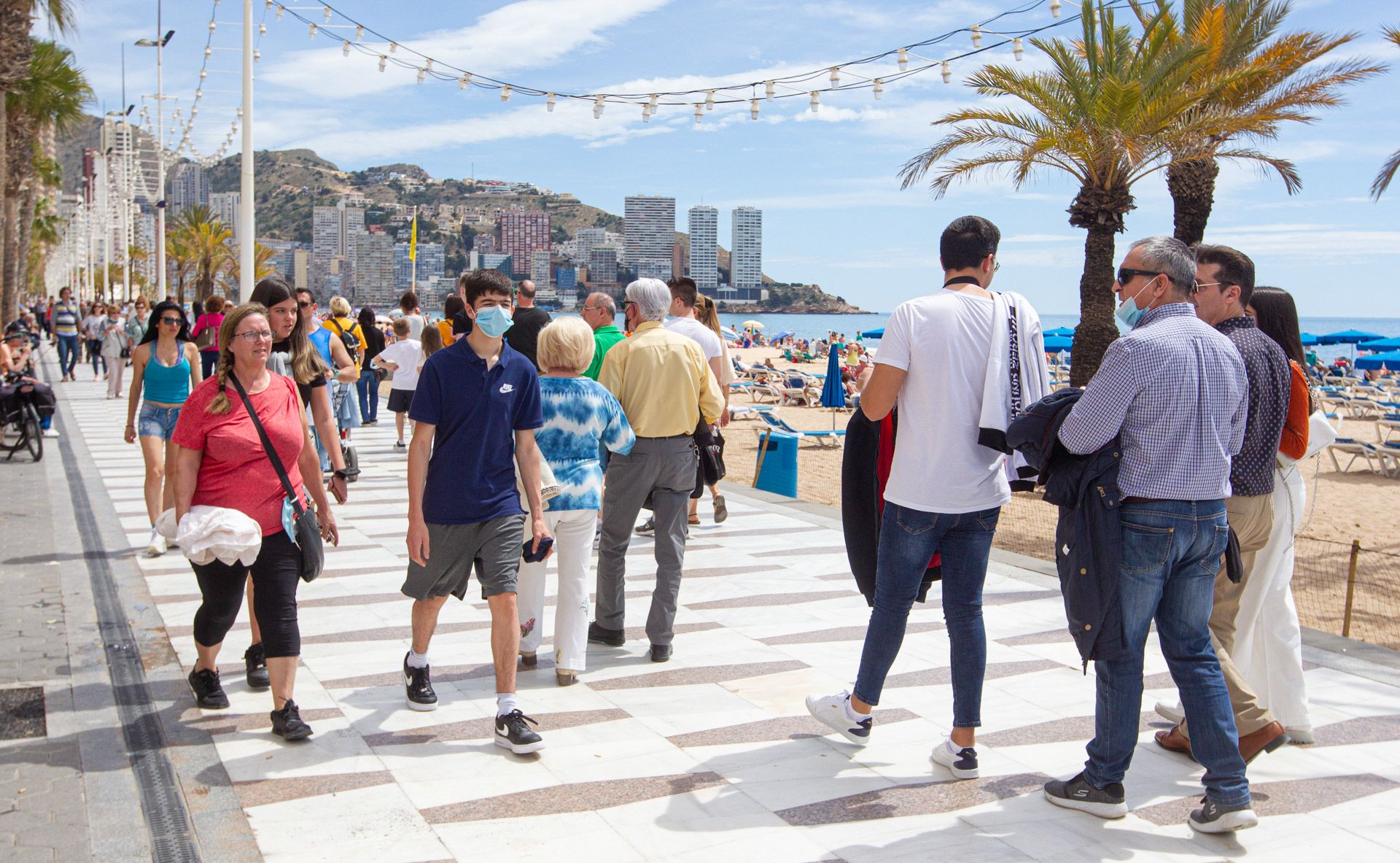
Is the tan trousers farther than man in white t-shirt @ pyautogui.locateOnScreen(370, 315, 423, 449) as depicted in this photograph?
No

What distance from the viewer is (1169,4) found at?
13945mm

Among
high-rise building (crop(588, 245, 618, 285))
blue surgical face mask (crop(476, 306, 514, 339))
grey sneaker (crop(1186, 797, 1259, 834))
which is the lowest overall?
grey sneaker (crop(1186, 797, 1259, 834))

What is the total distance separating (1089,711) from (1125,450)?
164 cm

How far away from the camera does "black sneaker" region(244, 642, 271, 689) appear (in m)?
4.93

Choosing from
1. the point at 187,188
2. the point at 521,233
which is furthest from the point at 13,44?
the point at 521,233

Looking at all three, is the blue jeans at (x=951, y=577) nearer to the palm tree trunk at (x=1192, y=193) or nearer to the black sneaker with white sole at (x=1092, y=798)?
the black sneaker with white sole at (x=1092, y=798)

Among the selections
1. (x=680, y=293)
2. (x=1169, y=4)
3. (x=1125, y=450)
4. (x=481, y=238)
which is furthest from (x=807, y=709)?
(x=481, y=238)

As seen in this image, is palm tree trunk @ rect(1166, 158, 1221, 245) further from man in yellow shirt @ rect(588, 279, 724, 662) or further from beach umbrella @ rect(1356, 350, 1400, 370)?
beach umbrella @ rect(1356, 350, 1400, 370)

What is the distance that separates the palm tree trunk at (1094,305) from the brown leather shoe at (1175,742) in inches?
440

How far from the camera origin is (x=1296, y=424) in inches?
160

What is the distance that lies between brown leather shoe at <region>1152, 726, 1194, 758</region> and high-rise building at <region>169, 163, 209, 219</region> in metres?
70.2

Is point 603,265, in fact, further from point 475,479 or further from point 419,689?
point 475,479

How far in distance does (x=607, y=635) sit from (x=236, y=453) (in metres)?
2.09

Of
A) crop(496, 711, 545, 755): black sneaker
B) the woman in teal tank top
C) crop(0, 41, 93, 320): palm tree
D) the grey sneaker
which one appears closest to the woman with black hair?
the grey sneaker
